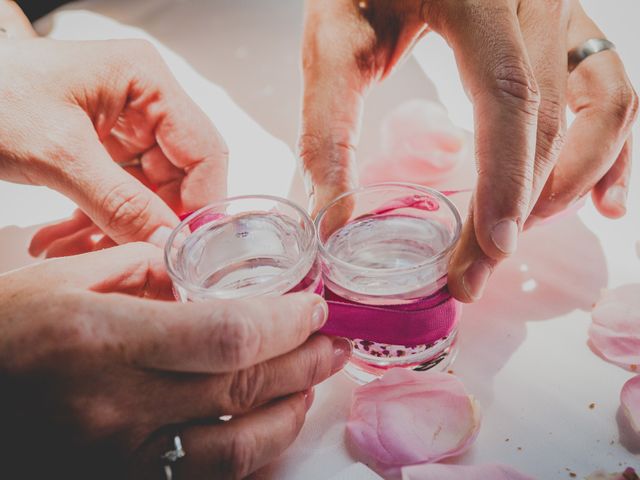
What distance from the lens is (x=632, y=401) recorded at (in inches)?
32.3

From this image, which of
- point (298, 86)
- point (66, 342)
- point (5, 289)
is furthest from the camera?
point (298, 86)

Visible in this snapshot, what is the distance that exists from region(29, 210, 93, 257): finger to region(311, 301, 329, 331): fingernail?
2.47 ft

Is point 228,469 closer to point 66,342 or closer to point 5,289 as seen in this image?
point 66,342

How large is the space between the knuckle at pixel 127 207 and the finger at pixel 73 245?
22 cm

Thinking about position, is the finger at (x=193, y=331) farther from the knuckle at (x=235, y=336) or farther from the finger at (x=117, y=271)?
the finger at (x=117, y=271)

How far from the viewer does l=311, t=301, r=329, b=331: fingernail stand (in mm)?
729

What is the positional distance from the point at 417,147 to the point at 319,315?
2.34ft

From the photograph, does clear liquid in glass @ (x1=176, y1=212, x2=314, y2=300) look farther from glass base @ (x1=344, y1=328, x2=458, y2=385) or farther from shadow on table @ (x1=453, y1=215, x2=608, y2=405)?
shadow on table @ (x1=453, y1=215, x2=608, y2=405)

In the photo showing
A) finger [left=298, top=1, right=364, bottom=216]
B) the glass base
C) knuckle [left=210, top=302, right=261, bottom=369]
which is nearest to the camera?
knuckle [left=210, top=302, right=261, bottom=369]

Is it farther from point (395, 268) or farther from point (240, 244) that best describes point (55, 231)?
point (395, 268)

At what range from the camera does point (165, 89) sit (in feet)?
3.90

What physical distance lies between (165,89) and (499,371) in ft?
2.82

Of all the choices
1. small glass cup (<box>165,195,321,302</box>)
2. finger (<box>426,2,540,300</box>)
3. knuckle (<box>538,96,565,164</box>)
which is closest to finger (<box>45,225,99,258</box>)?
small glass cup (<box>165,195,321,302</box>)

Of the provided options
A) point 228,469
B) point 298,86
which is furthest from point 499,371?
point 298,86
